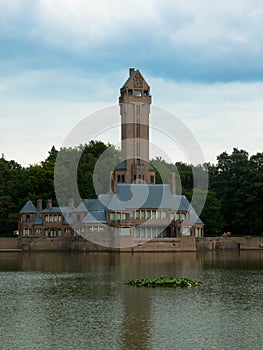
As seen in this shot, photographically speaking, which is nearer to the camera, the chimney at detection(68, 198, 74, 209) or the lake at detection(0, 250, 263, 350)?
the lake at detection(0, 250, 263, 350)

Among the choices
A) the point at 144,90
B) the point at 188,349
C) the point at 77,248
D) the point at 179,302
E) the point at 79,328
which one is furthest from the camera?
the point at 144,90

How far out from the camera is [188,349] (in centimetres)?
2495

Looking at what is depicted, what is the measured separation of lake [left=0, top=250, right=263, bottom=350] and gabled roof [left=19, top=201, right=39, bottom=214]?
1770 inches

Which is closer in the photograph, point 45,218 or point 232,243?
point 232,243

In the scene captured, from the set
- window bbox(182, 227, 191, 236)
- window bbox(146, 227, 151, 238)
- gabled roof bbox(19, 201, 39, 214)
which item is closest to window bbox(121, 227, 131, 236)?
window bbox(146, 227, 151, 238)

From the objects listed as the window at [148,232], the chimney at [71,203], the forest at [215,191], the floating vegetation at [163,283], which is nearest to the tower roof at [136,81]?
the forest at [215,191]

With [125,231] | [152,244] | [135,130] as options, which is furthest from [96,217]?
[135,130]

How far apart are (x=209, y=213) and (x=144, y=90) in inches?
873

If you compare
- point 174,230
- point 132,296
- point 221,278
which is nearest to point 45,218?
point 174,230

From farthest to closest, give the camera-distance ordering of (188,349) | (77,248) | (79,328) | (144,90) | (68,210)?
(144,90), (68,210), (77,248), (79,328), (188,349)

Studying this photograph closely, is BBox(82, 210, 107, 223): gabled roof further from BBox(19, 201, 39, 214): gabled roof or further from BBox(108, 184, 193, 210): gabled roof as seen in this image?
BBox(19, 201, 39, 214): gabled roof

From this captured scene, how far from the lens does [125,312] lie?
32.3 metres

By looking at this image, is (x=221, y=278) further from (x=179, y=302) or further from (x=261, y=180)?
(x=261, y=180)

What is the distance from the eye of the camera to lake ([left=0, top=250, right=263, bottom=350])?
2627cm
